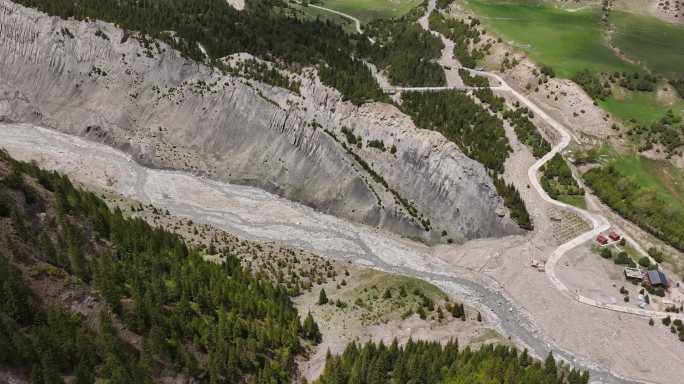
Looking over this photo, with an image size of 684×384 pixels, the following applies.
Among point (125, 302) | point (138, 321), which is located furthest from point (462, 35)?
point (138, 321)

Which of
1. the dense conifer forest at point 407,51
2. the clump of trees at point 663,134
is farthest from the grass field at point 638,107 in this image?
the dense conifer forest at point 407,51

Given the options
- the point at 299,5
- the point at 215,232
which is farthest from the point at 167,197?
the point at 299,5

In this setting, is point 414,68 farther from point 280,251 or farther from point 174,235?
point 174,235

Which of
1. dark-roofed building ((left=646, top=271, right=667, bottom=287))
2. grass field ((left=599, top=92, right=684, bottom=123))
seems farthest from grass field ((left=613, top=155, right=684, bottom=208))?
dark-roofed building ((left=646, top=271, right=667, bottom=287))

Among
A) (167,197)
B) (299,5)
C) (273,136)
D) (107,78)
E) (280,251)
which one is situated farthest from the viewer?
(299,5)

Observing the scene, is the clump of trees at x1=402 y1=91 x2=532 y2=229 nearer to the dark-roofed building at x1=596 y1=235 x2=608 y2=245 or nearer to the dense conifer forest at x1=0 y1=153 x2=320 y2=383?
the dark-roofed building at x1=596 y1=235 x2=608 y2=245

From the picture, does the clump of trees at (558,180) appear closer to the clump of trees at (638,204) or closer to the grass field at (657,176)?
the clump of trees at (638,204)
